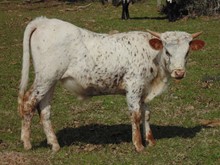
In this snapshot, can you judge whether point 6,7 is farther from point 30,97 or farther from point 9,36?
point 30,97

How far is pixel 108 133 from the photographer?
12125 millimetres

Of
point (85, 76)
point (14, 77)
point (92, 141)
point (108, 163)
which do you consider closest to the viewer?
point (108, 163)

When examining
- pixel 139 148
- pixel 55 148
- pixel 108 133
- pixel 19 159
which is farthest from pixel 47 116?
pixel 139 148

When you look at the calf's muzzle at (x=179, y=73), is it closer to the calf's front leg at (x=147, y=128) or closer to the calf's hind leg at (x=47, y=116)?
the calf's front leg at (x=147, y=128)

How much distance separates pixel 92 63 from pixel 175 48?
5.44 ft

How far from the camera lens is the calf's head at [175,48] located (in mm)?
10094

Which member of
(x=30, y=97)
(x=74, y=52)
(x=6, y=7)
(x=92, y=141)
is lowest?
(x=6, y=7)

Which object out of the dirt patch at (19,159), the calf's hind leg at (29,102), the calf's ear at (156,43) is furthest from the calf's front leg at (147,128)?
the dirt patch at (19,159)

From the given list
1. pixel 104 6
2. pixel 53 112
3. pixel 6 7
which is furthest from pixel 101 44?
pixel 6 7

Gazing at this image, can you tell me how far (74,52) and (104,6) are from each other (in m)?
33.7

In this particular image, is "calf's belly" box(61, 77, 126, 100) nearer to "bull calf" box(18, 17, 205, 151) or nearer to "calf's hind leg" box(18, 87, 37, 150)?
"bull calf" box(18, 17, 205, 151)

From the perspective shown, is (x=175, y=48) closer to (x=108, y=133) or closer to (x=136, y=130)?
(x=136, y=130)

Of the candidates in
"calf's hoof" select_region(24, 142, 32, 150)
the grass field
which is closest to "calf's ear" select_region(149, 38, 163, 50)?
the grass field

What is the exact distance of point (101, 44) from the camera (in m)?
10.8
